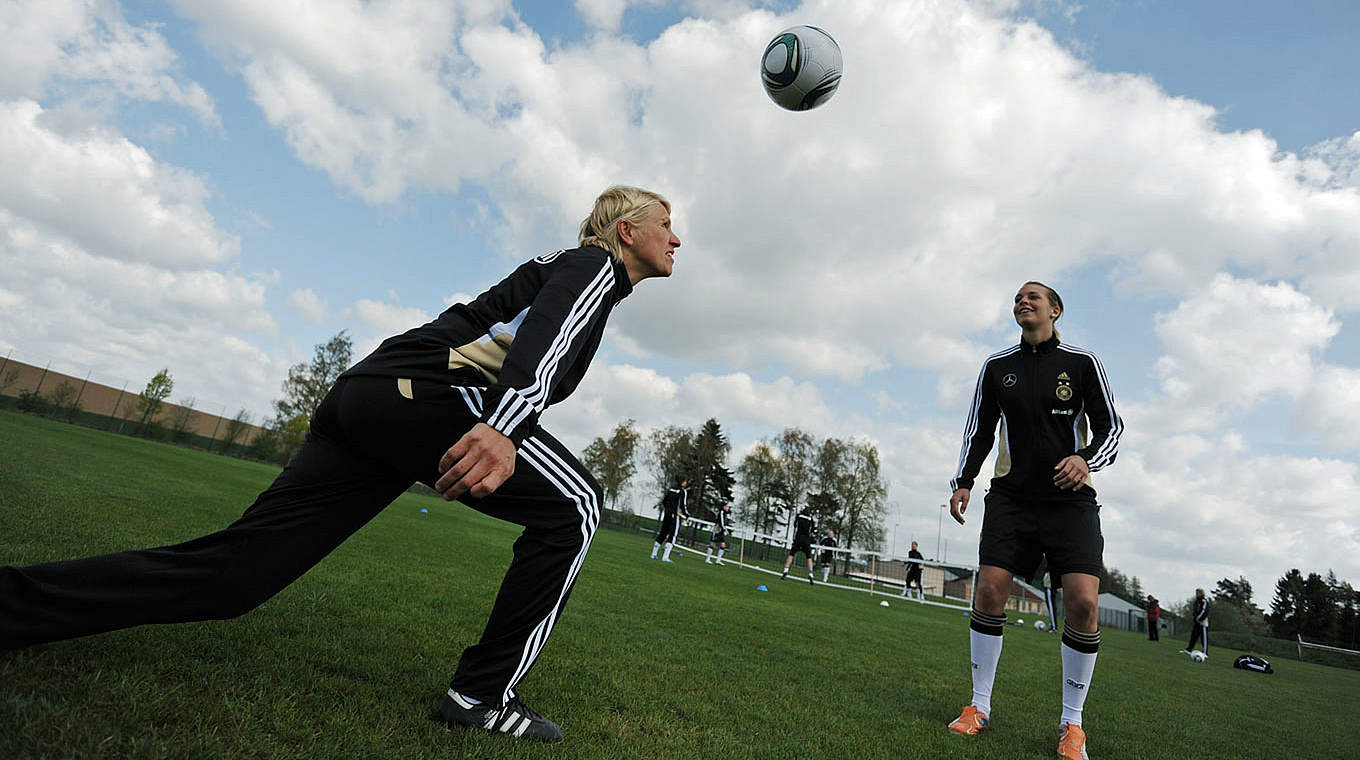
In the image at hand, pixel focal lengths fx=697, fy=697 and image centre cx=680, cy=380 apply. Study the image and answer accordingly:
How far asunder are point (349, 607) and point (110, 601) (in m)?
2.33

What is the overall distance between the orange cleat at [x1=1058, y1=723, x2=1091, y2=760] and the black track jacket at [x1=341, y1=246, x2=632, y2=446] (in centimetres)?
332

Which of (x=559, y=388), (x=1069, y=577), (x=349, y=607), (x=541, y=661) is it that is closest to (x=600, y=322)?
(x=559, y=388)

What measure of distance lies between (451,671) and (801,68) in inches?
193

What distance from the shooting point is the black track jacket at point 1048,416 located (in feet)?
14.4

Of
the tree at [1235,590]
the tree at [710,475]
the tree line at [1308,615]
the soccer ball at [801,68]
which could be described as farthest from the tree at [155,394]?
the tree at [1235,590]

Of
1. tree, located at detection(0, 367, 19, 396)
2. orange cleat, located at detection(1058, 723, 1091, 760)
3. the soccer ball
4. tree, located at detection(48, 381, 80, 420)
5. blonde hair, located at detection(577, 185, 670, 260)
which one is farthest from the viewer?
tree, located at detection(48, 381, 80, 420)

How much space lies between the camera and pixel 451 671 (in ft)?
10.8

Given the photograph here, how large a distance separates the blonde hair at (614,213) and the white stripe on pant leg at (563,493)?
3.09ft

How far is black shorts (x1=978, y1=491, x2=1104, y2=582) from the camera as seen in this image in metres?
4.18

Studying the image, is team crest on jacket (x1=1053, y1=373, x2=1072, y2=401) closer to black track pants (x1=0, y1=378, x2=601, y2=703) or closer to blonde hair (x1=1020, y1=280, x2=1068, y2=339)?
blonde hair (x1=1020, y1=280, x2=1068, y2=339)

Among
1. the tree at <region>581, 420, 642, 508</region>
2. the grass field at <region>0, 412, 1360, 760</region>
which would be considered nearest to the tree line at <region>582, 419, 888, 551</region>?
the tree at <region>581, 420, 642, 508</region>

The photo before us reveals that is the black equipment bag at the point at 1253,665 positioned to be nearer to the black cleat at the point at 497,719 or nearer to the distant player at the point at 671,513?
the distant player at the point at 671,513

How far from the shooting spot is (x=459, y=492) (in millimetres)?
2170

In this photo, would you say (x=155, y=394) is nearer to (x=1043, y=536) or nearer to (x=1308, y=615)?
(x=1043, y=536)
